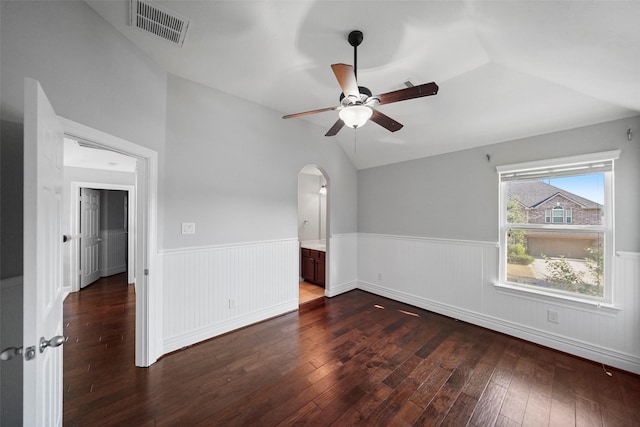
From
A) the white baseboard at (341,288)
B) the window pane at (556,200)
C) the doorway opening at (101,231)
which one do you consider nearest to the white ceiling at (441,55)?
the window pane at (556,200)

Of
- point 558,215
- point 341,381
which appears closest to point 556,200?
point 558,215

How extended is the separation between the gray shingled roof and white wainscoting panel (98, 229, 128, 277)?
7.68 m

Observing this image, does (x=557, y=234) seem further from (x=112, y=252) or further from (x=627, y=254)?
(x=112, y=252)

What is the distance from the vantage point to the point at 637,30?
1231 mm

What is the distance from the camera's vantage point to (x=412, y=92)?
5.39 ft

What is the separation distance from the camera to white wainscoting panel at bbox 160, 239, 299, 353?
8.07 feet

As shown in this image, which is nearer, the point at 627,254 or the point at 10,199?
the point at 10,199

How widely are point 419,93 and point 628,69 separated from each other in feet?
4.49

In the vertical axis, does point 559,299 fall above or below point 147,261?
below

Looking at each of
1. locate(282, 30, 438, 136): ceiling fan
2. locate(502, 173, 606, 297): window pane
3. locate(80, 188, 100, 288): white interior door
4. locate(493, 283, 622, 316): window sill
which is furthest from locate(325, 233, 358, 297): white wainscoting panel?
locate(80, 188, 100, 288): white interior door

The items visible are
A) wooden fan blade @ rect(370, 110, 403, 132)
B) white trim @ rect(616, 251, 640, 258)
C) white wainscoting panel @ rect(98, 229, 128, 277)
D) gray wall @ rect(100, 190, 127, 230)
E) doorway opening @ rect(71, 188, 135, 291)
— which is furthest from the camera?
gray wall @ rect(100, 190, 127, 230)

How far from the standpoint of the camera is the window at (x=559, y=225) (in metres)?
2.39

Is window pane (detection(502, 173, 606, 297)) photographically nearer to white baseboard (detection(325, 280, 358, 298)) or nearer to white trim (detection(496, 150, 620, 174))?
white trim (detection(496, 150, 620, 174))

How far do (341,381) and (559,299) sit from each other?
8.29 feet
